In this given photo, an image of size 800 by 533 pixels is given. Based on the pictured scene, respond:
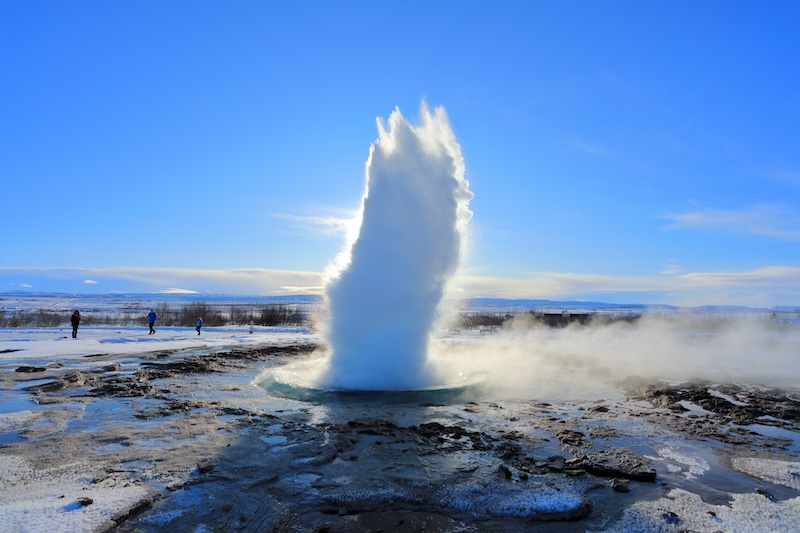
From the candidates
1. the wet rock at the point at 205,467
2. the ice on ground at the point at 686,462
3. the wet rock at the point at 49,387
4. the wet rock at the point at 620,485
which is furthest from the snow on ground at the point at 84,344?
the ice on ground at the point at 686,462

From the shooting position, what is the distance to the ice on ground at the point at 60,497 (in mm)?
4320

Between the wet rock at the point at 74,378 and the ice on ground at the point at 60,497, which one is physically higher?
the ice on ground at the point at 60,497

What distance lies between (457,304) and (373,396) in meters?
5.27

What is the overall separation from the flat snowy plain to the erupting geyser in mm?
1886

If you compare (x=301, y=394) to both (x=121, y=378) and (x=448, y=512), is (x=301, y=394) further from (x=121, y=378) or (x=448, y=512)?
(x=448, y=512)

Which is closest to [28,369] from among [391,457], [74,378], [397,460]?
[74,378]

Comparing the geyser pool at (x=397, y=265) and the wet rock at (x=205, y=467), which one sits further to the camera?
the geyser pool at (x=397, y=265)

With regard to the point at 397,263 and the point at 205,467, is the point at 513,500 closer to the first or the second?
the point at 205,467

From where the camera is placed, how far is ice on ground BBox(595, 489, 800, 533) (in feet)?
15.0

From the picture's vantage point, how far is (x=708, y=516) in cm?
483

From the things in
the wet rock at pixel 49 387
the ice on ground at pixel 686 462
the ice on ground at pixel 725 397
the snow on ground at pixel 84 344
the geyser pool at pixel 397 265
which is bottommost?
the ice on ground at pixel 725 397

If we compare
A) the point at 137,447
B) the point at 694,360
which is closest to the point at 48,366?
the point at 137,447

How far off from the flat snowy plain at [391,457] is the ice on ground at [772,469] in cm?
4

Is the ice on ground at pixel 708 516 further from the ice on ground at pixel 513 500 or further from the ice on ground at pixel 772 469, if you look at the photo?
the ice on ground at pixel 772 469
